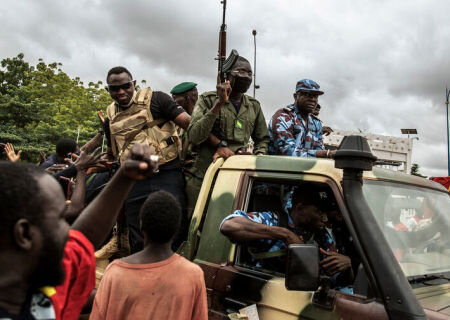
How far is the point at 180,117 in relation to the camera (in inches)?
136

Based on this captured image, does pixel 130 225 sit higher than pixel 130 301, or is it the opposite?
pixel 130 225

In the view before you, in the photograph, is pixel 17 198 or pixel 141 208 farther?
pixel 141 208

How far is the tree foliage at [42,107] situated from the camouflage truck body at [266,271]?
2222 centimetres

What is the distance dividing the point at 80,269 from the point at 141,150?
18.2 inches

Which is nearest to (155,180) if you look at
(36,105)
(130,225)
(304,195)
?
(130,225)

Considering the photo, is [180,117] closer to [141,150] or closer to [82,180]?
[82,180]

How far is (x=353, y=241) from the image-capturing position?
6.64 ft

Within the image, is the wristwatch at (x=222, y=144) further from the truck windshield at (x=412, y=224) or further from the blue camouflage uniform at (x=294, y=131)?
the truck windshield at (x=412, y=224)

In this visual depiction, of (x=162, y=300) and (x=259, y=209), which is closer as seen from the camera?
(x=162, y=300)

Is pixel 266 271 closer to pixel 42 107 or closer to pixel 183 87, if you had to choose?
pixel 183 87

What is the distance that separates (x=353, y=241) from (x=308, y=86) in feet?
7.75

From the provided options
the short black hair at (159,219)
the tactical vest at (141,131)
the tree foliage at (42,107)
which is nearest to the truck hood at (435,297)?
the short black hair at (159,219)

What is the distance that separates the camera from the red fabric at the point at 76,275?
1.35 metres

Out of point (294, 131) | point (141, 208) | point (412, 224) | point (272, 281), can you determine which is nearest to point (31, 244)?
point (141, 208)
